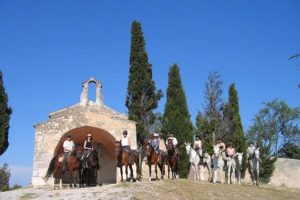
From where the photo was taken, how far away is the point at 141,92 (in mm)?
26969

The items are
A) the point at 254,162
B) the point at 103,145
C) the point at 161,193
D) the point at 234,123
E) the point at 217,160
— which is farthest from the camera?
the point at 234,123

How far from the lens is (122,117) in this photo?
76.8 feet

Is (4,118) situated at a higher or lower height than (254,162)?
higher

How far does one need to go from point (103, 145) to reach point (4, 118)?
5928 millimetres

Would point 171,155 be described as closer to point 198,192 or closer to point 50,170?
point 198,192

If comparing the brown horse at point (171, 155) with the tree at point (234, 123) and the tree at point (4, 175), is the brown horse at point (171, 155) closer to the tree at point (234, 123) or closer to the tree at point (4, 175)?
the tree at point (234, 123)

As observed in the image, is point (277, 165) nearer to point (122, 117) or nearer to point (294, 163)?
point (294, 163)

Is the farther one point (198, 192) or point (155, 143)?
point (155, 143)

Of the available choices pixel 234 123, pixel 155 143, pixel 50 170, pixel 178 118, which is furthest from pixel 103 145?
pixel 234 123

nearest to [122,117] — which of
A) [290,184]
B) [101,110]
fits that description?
[101,110]

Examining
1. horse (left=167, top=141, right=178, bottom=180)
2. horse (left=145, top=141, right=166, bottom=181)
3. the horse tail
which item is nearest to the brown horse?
horse (left=167, top=141, right=178, bottom=180)

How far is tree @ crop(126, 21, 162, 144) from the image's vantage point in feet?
87.7

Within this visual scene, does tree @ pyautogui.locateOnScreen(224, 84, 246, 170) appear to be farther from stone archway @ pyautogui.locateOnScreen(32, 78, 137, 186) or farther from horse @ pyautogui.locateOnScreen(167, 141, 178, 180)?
horse @ pyautogui.locateOnScreen(167, 141, 178, 180)

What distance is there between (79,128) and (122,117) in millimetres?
2306
